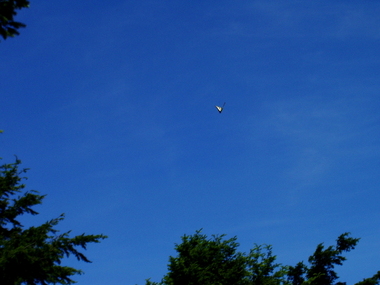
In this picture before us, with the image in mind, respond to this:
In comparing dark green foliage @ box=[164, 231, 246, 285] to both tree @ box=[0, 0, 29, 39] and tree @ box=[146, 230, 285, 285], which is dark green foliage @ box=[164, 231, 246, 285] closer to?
tree @ box=[146, 230, 285, 285]

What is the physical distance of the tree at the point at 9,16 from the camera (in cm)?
815

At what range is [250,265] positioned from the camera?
25.5 meters

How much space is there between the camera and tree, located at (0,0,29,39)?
321 inches

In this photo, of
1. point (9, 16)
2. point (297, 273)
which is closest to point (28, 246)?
point (9, 16)

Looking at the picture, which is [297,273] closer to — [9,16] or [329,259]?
[329,259]

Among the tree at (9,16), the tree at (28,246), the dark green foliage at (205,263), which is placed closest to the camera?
the tree at (9,16)

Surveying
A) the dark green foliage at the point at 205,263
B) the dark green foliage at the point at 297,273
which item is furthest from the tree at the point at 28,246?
the dark green foliage at the point at 297,273

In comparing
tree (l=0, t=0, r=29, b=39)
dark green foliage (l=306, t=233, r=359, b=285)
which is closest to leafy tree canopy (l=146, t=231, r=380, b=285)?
dark green foliage (l=306, t=233, r=359, b=285)

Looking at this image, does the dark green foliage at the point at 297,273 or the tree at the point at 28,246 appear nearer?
the tree at the point at 28,246

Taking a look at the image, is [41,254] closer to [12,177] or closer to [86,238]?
[86,238]

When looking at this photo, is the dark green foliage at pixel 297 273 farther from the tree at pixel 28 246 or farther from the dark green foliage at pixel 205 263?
the tree at pixel 28 246

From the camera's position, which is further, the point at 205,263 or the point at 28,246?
the point at 205,263

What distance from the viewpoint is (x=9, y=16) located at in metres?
8.23

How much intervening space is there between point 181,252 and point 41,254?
38.1 feet
